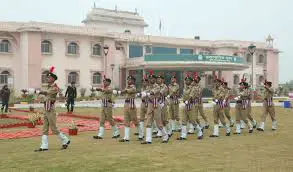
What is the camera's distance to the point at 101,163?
29.1 ft

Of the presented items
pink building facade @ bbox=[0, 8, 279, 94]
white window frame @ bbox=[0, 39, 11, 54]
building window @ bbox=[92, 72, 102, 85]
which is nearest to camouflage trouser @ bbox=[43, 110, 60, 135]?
pink building facade @ bbox=[0, 8, 279, 94]

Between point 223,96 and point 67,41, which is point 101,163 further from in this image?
point 67,41

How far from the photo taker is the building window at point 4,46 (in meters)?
39.4

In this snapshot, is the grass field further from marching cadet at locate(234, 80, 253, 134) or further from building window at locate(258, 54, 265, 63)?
building window at locate(258, 54, 265, 63)

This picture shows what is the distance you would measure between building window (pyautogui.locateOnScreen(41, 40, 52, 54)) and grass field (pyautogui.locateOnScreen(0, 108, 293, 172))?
94.5 feet

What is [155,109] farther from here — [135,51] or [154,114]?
[135,51]

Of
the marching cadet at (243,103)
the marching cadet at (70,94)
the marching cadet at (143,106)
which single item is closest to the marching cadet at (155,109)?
the marching cadet at (143,106)

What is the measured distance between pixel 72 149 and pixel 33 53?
3037 centimetres

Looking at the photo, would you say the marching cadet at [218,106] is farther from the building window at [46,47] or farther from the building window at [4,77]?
the building window at [4,77]

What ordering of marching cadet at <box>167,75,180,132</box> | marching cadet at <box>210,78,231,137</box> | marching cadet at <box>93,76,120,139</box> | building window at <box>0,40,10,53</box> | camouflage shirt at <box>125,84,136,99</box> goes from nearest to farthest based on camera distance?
1. camouflage shirt at <box>125,84,136,99</box>
2. marching cadet at <box>93,76,120,139</box>
3. marching cadet at <box>210,78,231,137</box>
4. marching cadet at <box>167,75,180,132</box>
5. building window at <box>0,40,10,53</box>

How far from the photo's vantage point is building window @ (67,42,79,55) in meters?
42.5

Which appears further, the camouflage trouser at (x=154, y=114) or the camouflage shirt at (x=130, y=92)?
the camouflage shirt at (x=130, y=92)

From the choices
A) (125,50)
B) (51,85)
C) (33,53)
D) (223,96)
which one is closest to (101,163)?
(51,85)

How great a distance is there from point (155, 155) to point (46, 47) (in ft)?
109
